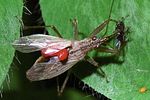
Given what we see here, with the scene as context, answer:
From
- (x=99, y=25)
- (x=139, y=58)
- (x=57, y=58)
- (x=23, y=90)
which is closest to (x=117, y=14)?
(x=99, y=25)

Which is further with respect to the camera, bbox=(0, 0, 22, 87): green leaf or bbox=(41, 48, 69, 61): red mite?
bbox=(41, 48, 69, 61): red mite

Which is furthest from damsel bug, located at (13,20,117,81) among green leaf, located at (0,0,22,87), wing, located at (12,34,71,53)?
green leaf, located at (0,0,22,87)

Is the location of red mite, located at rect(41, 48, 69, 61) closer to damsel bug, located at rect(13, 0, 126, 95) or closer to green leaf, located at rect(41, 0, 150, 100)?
damsel bug, located at rect(13, 0, 126, 95)

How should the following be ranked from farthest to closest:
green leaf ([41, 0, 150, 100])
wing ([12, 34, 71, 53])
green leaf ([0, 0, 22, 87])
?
wing ([12, 34, 71, 53])
green leaf ([41, 0, 150, 100])
green leaf ([0, 0, 22, 87])

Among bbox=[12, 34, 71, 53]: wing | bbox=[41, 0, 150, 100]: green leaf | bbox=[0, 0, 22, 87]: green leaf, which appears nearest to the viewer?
bbox=[0, 0, 22, 87]: green leaf

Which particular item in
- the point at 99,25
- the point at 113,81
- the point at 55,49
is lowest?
the point at 113,81

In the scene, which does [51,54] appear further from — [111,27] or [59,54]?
[111,27]

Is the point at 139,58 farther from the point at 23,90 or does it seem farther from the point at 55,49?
the point at 23,90
